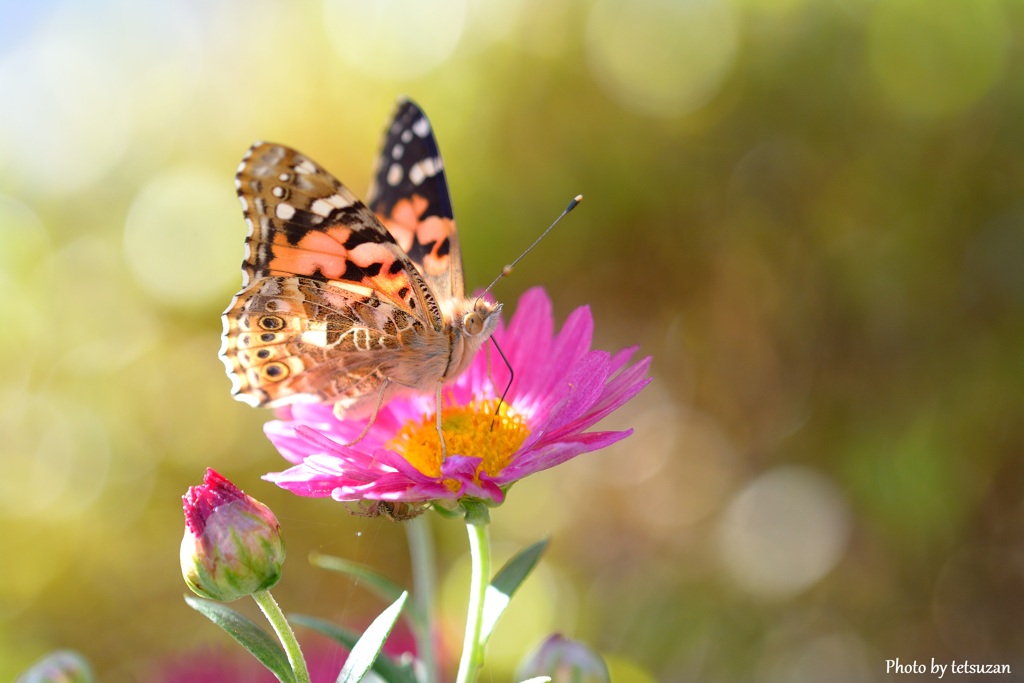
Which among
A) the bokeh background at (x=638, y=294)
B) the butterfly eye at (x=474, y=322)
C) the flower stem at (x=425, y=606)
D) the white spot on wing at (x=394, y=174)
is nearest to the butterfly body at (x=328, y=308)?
the butterfly eye at (x=474, y=322)

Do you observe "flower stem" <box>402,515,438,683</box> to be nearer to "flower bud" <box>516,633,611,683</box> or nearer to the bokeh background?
"flower bud" <box>516,633,611,683</box>

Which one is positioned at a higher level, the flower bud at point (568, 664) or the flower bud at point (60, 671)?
the flower bud at point (568, 664)

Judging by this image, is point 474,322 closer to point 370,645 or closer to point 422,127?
point 422,127

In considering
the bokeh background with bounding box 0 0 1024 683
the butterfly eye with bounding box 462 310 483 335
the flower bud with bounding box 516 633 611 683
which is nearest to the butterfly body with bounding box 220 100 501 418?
the butterfly eye with bounding box 462 310 483 335

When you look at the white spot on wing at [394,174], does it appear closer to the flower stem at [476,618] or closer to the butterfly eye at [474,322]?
the butterfly eye at [474,322]

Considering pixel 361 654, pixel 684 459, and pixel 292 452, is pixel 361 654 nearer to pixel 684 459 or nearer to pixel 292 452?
pixel 292 452

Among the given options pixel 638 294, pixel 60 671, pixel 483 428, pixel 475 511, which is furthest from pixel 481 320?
pixel 638 294
